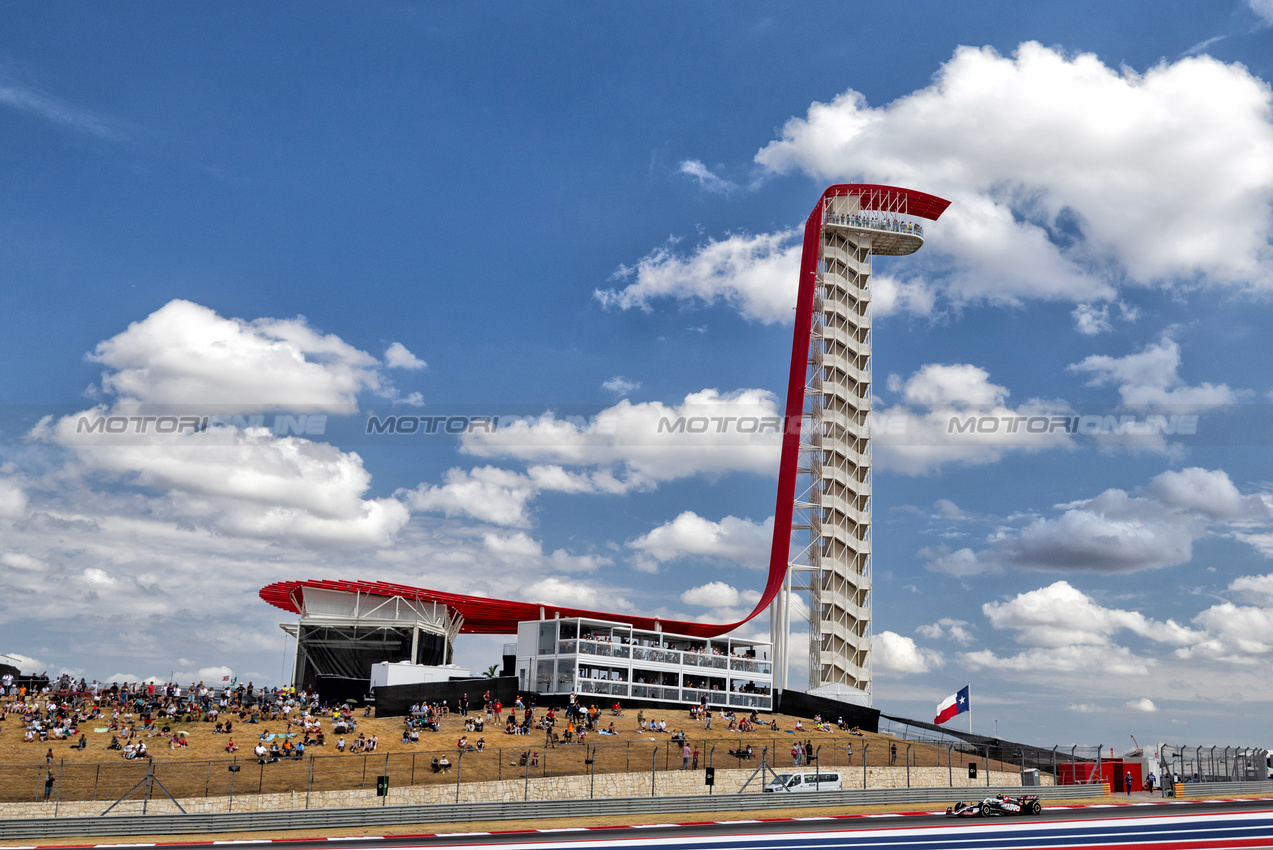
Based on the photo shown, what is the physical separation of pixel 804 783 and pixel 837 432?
144 ft

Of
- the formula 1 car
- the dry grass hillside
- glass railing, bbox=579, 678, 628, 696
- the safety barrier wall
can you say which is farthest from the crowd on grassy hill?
the formula 1 car

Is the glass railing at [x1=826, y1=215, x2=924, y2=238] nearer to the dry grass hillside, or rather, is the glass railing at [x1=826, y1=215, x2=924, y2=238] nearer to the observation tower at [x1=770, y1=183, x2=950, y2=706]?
the observation tower at [x1=770, y1=183, x2=950, y2=706]

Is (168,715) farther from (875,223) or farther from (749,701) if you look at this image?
(875,223)

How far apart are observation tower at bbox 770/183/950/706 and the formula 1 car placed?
121ft

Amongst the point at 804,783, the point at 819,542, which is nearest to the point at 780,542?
the point at 819,542

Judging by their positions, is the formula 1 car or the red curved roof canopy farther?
the red curved roof canopy

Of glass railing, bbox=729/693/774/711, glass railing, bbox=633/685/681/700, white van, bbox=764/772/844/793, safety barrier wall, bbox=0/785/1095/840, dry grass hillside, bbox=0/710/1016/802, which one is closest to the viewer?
safety barrier wall, bbox=0/785/1095/840

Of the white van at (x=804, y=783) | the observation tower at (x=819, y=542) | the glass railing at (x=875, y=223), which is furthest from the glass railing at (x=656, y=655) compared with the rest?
the glass railing at (x=875, y=223)

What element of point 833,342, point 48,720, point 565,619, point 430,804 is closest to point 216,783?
point 430,804

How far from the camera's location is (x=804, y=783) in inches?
1651

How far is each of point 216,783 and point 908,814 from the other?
81.4 feet

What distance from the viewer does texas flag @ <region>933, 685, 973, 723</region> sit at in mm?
62969

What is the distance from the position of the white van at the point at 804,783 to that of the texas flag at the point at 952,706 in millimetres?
22927

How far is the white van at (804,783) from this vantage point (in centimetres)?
4169
